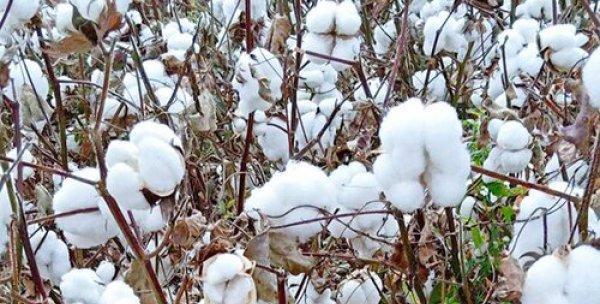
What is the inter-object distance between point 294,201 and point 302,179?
0.9 inches

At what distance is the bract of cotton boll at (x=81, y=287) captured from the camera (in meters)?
1.24

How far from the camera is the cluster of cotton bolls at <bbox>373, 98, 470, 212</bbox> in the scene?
2.73 ft

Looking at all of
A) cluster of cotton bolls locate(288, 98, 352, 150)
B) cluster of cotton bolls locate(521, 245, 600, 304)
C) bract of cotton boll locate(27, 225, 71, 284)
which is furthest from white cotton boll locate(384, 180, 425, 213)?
cluster of cotton bolls locate(288, 98, 352, 150)

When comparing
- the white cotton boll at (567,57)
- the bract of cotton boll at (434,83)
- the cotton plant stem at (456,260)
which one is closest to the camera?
the cotton plant stem at (456,260)

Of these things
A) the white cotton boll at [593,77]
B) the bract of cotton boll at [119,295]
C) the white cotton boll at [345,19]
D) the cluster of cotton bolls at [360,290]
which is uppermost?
the white cotton boll at [345,19]

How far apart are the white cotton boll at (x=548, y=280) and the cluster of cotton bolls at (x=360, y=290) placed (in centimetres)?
51

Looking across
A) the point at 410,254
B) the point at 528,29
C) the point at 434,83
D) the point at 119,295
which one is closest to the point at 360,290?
the point at 410,254

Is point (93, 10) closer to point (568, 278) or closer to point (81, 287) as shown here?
point (81, 287)

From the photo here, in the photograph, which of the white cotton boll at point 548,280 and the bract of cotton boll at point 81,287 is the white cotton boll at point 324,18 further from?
the white cotton boll at point 548,280

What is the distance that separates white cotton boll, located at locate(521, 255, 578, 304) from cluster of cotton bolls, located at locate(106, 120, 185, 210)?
324 millimetres

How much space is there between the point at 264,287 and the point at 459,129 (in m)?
0.26

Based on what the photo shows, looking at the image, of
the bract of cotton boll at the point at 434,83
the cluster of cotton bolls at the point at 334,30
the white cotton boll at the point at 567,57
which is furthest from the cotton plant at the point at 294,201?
the bract of cotton boll at the point at 434,83

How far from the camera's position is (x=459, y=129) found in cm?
85

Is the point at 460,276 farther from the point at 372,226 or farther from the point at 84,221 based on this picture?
the point at 84,221
